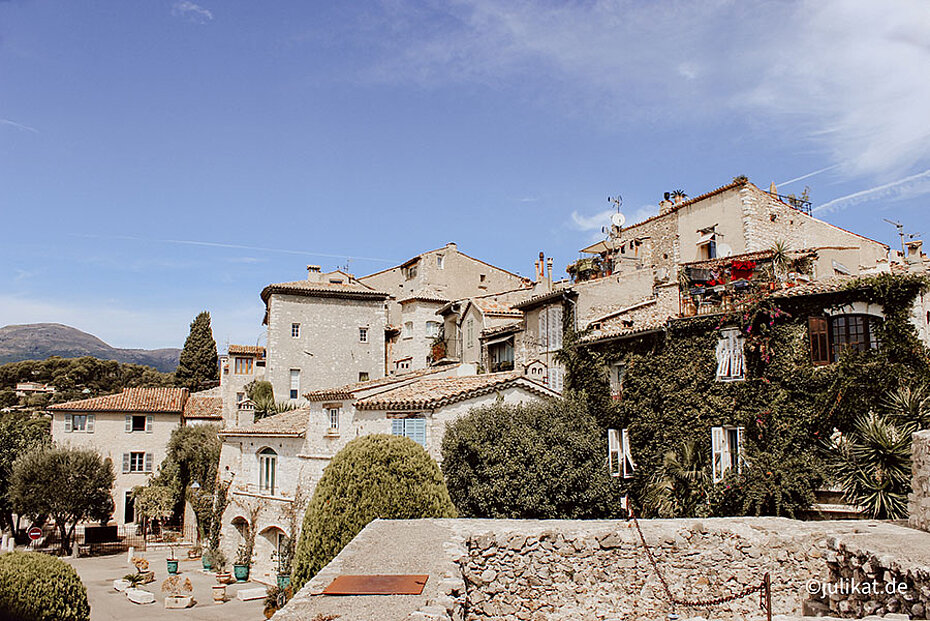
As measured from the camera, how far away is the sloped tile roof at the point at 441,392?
25.8 meters

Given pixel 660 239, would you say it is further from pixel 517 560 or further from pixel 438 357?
pixel 517 560

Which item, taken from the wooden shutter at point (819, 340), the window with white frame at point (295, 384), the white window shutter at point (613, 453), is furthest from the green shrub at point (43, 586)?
the window with white frame at point (295, 384)

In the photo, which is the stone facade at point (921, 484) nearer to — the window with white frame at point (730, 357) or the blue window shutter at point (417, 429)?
the window with white frame at point (730, 357)

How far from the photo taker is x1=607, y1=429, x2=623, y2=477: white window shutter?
25094 mm

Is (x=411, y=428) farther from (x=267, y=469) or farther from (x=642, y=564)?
(x=642, y=564)

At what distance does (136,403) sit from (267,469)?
23.6m

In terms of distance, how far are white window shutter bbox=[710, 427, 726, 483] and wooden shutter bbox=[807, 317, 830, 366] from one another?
12.1 ft

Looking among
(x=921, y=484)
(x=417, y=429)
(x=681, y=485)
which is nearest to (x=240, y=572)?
(x=417, y=429)

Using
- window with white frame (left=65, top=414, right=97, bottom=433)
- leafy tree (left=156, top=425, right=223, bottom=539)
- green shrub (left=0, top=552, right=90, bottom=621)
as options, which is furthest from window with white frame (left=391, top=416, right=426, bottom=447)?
window with white frame (left=65, top=414, right=97, bottom=433)

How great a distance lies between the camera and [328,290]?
2105 inches

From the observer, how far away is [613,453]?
84.0ft

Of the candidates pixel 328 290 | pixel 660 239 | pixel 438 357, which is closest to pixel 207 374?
pixel 328 290

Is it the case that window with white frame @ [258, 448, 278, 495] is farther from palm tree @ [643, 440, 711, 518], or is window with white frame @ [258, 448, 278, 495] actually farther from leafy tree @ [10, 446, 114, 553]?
palm tree @ [643, 440, 711, 518]

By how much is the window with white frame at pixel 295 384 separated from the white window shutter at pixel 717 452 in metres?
36.4
